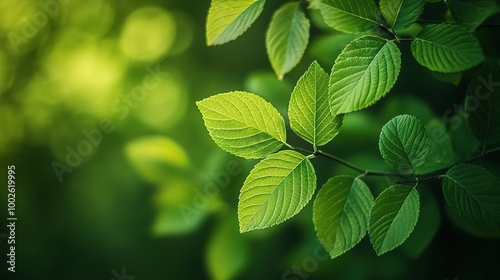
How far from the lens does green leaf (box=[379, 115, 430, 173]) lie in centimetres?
31

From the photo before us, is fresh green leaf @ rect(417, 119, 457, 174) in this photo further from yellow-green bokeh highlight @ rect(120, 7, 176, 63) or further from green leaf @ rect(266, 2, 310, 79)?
yellow-green bokeh highlight @ rect(120, 7, 176, 63)

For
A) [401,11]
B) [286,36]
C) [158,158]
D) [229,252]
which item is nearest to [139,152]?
[158,158]

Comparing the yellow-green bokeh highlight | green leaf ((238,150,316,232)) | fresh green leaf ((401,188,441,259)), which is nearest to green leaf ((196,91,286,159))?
green leaf ((238,150,316,232))

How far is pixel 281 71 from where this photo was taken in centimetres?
39

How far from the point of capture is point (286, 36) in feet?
1.29

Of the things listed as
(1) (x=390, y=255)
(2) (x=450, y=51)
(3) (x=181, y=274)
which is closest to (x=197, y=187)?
(3) (x=181, y=274)

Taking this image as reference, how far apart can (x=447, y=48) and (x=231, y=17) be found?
15cm

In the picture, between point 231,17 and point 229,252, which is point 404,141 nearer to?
point 231,17

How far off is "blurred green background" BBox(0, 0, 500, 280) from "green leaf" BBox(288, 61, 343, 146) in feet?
1.25

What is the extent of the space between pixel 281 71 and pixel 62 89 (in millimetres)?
605

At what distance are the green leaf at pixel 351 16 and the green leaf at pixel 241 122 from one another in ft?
0.23

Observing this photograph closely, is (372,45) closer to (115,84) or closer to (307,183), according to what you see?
(307,183)

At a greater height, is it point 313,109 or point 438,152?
point 313,109

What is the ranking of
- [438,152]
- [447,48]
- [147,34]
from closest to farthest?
[447,48] < [438,152] < [147,34]
